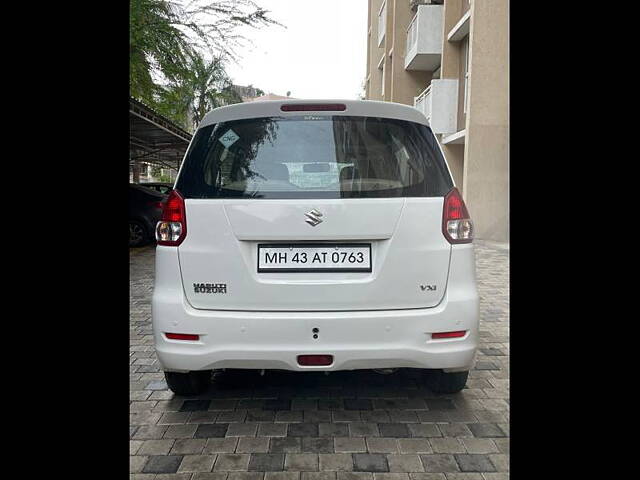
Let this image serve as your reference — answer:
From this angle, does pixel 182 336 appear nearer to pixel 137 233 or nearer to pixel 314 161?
pixel 314 161

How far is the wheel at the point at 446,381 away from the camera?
347 cm

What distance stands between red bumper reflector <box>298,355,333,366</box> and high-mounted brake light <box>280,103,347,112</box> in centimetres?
136

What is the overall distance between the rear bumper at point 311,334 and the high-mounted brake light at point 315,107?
1031 millimetres

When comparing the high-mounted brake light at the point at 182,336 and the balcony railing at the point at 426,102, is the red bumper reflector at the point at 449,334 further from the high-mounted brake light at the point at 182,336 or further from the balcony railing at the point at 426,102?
the balcony railing at the point at 426,102

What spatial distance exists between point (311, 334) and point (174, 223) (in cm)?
95

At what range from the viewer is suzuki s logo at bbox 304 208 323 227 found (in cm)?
280

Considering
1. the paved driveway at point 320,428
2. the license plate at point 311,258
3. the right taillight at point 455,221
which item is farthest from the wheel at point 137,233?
the right taillight at point 455,221

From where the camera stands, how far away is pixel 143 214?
12.0 meters

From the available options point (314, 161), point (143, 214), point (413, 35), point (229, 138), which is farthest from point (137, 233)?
point (413, 35)

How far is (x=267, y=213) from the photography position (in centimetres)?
282

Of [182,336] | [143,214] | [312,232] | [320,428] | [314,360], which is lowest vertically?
[320,428]
